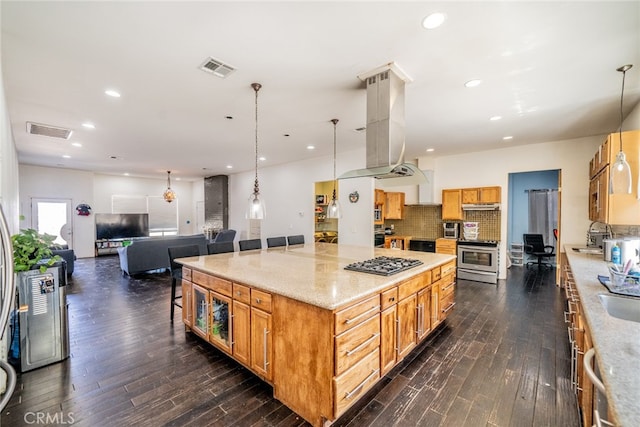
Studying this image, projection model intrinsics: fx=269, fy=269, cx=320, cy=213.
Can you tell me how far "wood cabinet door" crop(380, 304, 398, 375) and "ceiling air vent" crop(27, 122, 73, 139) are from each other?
18.2 ft

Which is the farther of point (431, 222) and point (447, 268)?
point (431, 222)

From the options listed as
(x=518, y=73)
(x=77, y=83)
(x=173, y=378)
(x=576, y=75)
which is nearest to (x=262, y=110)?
(x=77, y=83)

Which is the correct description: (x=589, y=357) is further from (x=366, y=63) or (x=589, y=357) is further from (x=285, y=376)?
(x=366, y=63)

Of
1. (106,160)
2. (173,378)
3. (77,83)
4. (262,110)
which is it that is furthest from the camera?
(106,160)

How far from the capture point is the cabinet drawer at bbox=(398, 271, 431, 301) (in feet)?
7.84

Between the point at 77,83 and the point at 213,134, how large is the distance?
6.60ft

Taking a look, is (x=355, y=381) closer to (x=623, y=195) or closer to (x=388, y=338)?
(x=388, y=338)

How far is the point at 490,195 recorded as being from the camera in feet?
18.5

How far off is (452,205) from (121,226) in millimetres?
10516

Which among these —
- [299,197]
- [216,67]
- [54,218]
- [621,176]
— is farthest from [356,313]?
[54,218]

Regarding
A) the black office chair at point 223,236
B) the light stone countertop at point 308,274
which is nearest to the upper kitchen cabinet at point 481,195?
the light stone countertop at point 308,274

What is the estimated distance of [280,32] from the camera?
2018 mm

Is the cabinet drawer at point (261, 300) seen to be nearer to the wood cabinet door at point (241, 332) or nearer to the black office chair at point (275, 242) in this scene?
the wood cabinet door at point (241, 332)

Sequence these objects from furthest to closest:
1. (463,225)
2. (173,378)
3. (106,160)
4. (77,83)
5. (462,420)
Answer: (106,160), (463,225), (77,83), (173,378), (462,420)
